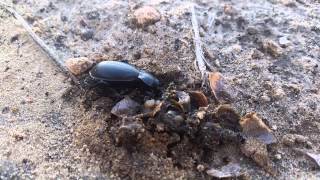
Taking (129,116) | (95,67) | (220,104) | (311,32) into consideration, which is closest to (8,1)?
(95,67)

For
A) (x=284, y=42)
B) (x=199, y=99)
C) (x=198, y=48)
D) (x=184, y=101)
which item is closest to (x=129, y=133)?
(x=184, y=101)

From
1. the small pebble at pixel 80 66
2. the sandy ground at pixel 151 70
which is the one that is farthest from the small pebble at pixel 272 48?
the small pebble at pixel 80 66

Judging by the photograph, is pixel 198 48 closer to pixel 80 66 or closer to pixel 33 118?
pixel 80 66

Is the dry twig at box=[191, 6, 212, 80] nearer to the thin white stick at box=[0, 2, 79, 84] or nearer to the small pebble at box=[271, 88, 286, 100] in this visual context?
the small pebble at box=[271, 88, 286, 100]

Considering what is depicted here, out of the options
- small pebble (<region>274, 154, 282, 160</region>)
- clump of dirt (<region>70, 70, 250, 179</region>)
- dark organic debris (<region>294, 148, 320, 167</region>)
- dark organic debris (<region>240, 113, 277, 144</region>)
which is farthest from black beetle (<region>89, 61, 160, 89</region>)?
dark organic debris (<region>294, 148, 320, 167</region>)

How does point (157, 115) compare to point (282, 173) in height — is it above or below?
above

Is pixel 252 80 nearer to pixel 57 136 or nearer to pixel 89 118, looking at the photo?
pixel 89 118

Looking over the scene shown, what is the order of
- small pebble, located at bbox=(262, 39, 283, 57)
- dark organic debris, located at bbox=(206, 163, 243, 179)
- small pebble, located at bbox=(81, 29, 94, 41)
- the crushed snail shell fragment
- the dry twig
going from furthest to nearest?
1. small pebble, located at bbox=(81, 29, 94, 41)
2. small pebble, located at bbox=(262, 39, 283, 57)
3. the dry twig
4. the crushed snail shell fragment
5. dark organic debris, located at bbox=(206, 163, 243, 179)
